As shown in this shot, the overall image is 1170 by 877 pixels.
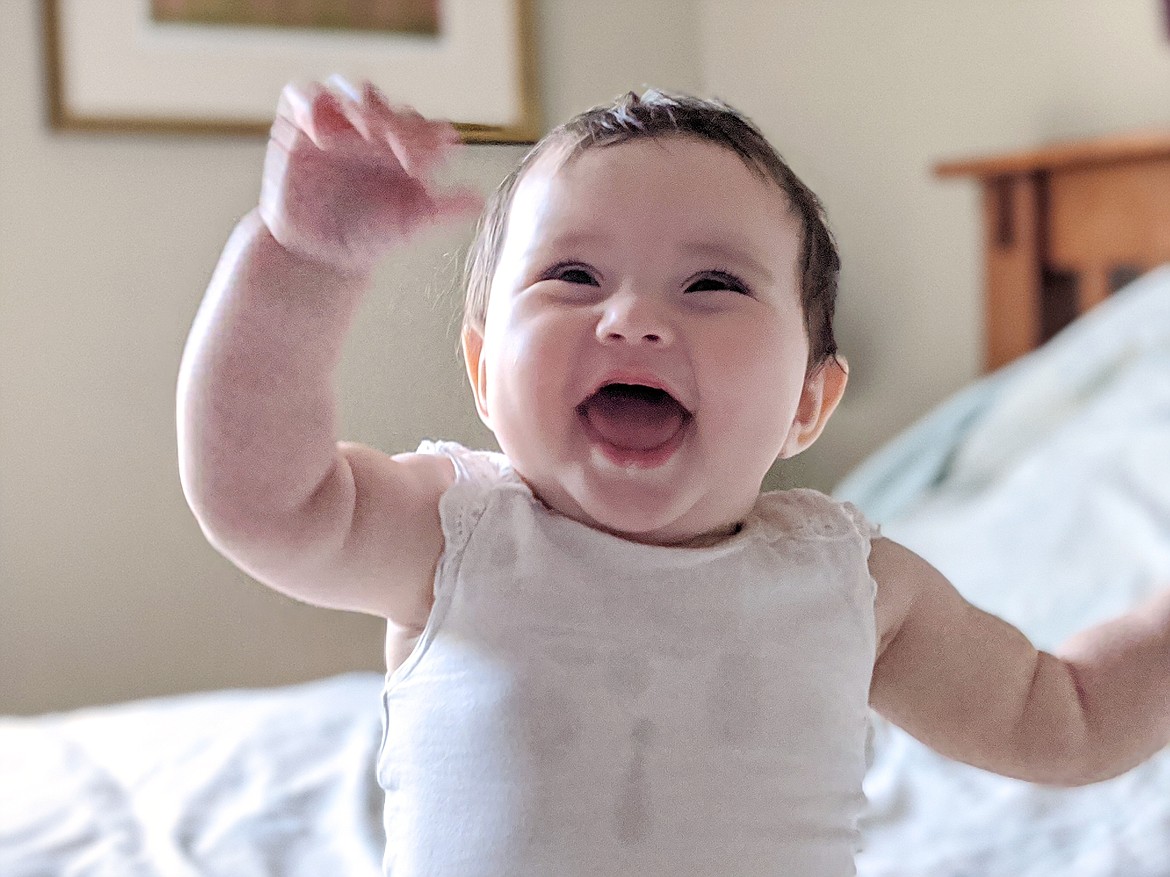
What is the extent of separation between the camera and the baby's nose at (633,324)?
53 cm

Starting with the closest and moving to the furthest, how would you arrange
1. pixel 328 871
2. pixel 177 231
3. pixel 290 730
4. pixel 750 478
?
pixel 750 478
pixel 328 871
pixel 290 730
pixel 177 231

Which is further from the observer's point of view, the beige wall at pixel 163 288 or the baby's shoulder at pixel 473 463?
the beige wall at pixel 163 288

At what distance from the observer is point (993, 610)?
4.63 ft

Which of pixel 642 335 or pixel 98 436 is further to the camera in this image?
pixel 98 436

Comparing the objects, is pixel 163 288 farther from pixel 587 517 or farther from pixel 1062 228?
pixel 587 517

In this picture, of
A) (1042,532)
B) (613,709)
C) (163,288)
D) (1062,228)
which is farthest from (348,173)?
(1062,228)

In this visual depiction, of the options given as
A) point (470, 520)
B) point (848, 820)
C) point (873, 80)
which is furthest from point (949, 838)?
point (873, 80)

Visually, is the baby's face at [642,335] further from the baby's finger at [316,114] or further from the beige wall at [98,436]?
the beige wall at [98,436]

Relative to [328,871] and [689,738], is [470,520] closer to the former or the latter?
[689,738]

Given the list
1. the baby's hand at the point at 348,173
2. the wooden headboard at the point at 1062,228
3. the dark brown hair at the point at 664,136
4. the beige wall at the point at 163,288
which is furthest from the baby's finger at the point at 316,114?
the wooden headboard at the point at 1062,228

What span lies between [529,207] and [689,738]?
25cm

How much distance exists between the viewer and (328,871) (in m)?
0.99

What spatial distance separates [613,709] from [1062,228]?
1.80 m

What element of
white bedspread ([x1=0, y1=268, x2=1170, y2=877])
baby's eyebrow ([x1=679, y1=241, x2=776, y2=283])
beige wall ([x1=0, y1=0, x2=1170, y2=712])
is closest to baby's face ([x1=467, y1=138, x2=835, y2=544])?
A: baby's eyebrow ([x1=679, y1=241, x2=776, y2=283])
